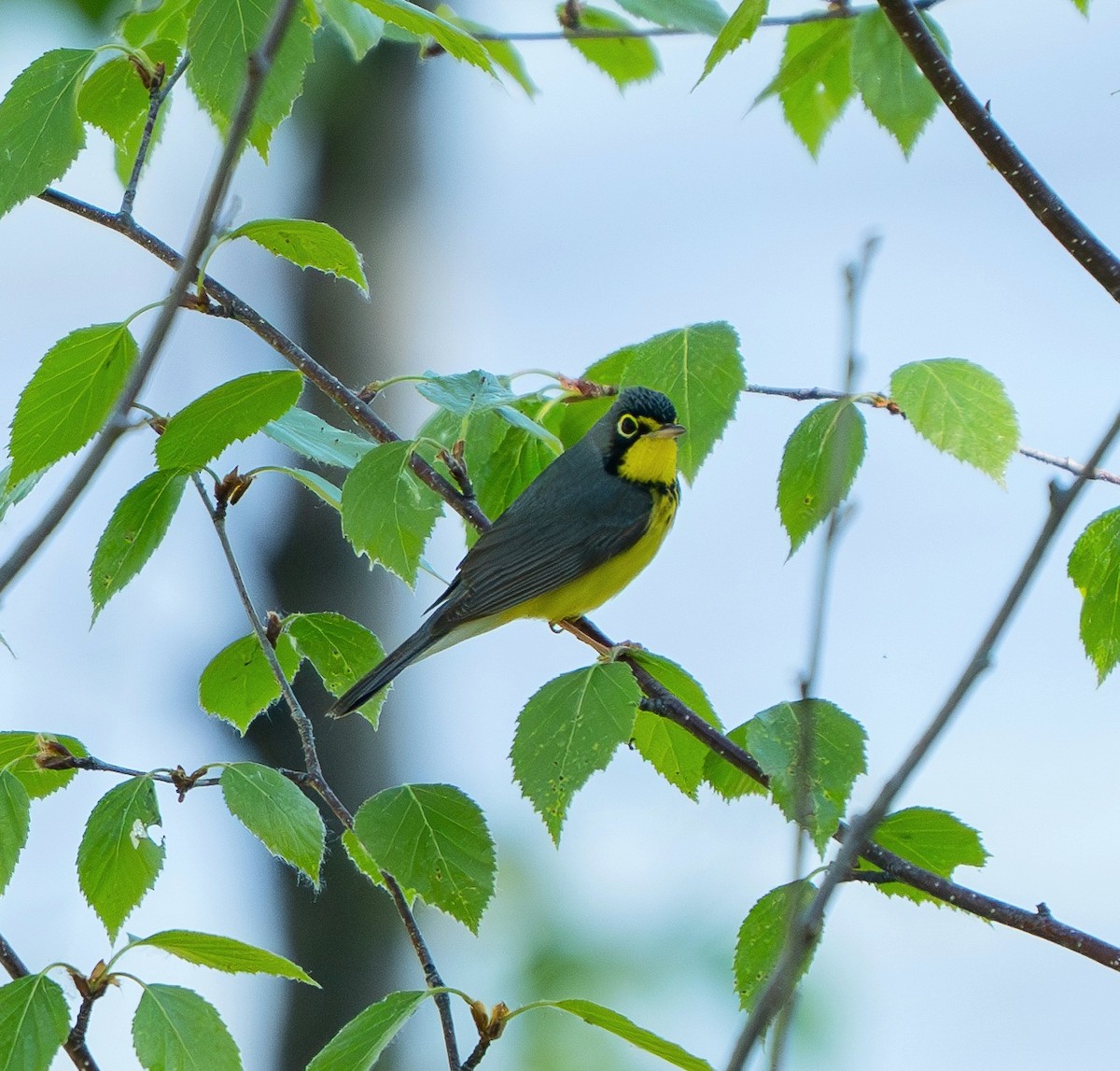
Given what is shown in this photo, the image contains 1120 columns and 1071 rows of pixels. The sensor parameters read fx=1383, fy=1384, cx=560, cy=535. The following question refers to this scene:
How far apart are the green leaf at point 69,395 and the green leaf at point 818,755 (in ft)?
2.96

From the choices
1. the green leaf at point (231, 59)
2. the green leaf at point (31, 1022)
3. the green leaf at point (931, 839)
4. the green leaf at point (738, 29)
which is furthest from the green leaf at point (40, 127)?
the green leaf at point (931, 839)

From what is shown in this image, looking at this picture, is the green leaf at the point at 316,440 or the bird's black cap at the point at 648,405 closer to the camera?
the green leaf at the point at 316,440

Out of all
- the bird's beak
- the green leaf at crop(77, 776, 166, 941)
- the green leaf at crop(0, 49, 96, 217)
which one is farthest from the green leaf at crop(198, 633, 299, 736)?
the bird's beak

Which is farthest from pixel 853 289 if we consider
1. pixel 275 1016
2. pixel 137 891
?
pixel 275 1016

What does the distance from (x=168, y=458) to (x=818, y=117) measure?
121cm

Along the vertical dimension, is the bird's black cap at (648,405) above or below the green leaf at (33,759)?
above

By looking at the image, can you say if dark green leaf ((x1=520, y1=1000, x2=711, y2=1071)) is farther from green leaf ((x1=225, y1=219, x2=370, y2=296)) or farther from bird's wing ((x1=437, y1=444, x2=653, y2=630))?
bird's wing ((x1=437, y1=444, x2=653, y2=630))

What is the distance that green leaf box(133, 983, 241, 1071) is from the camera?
1582 mm

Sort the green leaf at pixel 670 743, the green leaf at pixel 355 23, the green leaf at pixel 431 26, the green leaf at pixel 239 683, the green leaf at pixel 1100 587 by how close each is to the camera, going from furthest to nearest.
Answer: the green leaf at pixel 355 23, the green leaf at pixel 239 683, the green leaf at pixel 670 743, the green leaf at pixel 1100 587, the green leaf at pixel 431 26

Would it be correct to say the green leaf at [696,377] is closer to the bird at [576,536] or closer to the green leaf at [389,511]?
the green leaf at [389,511]

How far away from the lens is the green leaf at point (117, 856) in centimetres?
165

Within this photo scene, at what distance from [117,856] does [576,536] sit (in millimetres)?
1993

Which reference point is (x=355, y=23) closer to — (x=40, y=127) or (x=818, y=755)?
(x=40, y=127)

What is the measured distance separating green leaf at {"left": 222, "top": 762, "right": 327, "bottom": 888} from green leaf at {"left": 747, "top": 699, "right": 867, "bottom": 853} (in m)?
0.53
